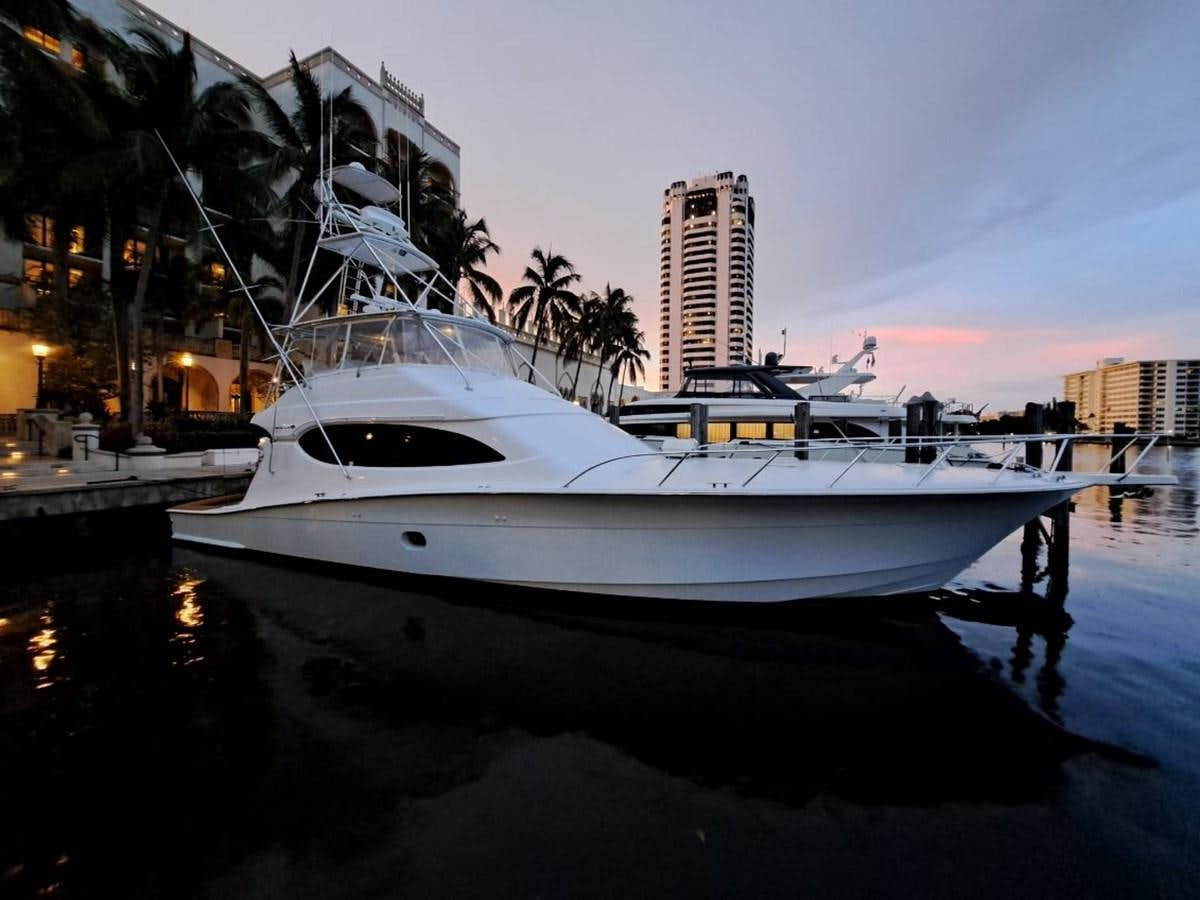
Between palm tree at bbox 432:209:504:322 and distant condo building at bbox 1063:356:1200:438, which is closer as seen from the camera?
palm tree at bbox 432:209:504:322

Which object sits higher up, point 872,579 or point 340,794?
point 872,579

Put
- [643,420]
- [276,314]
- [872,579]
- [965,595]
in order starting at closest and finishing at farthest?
[872,579] < [965,595] < [643,420] < [276,314]

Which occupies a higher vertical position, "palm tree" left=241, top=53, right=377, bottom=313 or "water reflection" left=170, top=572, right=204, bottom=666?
"palm tree" left=241, top=53, right=377, bottom=313

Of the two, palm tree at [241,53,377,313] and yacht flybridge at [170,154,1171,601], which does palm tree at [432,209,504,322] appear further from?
yacht flybridge at [170,154,1171,601]

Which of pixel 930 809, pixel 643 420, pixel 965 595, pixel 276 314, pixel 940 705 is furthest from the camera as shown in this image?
pixel 276 314

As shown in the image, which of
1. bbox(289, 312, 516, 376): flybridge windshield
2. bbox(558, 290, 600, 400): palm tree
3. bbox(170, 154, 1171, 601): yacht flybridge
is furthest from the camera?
bbox(558, 290, 600, 400): palm tree

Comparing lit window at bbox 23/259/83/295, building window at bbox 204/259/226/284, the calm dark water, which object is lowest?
the calm dark water

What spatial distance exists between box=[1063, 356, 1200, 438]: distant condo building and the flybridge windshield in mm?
134057

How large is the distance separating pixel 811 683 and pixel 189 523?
9.09m

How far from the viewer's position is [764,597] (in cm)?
528

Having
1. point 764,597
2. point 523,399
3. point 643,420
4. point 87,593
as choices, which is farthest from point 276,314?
point 764,597

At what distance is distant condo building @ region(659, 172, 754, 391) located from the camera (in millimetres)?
95125

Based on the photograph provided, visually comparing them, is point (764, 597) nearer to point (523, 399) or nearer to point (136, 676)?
point (523, 399)

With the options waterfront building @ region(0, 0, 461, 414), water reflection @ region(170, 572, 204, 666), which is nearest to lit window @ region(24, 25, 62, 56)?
waterfront building @ region(0, 0, 461, 414)
